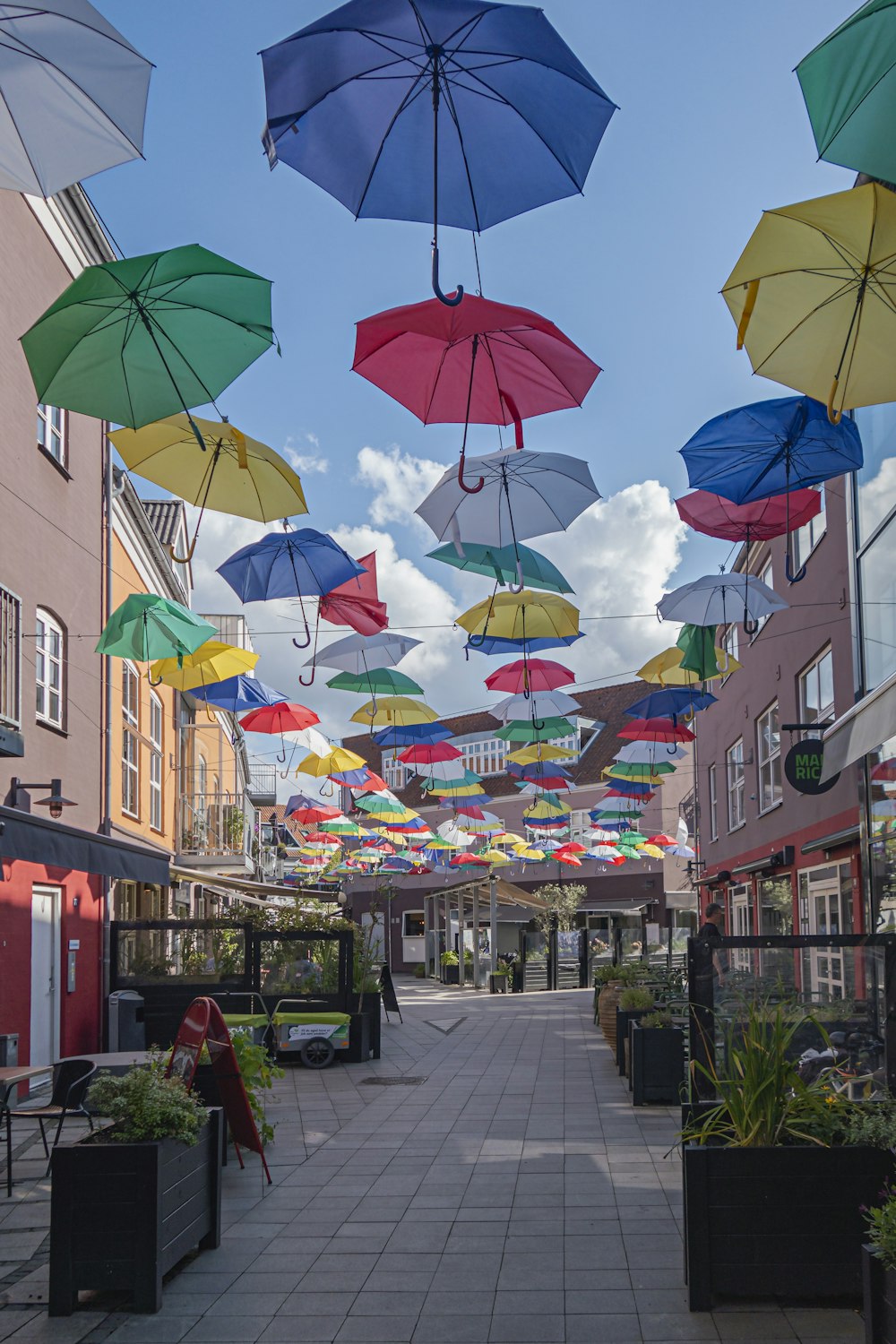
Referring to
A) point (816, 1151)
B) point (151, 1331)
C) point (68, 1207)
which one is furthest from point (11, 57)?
point (816, 1151)

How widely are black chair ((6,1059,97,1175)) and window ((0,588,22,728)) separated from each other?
454 centimetres

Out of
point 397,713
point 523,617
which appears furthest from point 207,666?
point 397,713

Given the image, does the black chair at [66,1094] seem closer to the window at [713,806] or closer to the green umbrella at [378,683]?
the green umbrella at [378,683]

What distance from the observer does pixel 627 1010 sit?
14.5 meters

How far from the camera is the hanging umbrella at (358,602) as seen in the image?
13.3 metres

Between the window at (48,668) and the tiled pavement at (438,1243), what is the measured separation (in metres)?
5.29

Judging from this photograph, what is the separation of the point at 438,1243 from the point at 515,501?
674cm

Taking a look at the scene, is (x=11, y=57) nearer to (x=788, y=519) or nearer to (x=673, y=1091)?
(x=788, y=519)

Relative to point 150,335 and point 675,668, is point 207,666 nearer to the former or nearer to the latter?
point 675,668

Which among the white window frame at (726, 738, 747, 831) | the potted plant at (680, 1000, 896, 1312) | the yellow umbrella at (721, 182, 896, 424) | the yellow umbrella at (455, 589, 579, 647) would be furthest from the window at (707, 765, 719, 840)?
the potted plant at (680, 1000, 896, 1312)

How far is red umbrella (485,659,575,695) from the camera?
16.5m

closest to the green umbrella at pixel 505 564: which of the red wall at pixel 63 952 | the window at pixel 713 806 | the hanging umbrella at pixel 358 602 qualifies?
the hanging umbrella at pixel 358 602

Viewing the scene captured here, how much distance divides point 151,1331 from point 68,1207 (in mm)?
668

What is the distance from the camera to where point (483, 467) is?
37.3 ft
